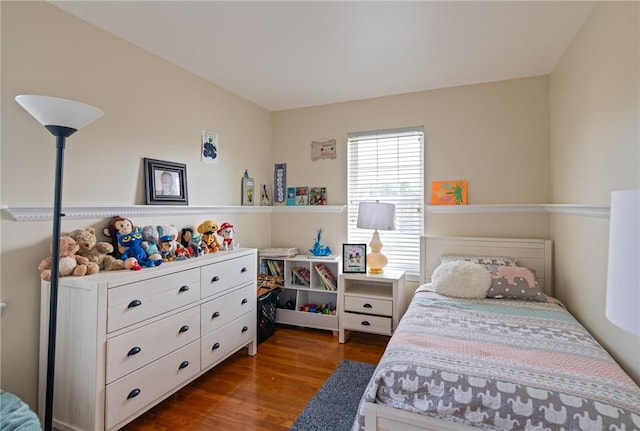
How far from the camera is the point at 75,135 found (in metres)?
1.88

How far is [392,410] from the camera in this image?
4.46ft

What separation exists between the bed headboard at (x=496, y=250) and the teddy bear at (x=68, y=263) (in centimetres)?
260

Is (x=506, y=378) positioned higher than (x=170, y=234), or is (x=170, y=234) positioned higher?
(x=170, y=234)

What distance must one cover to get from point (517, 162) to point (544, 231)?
0.64m

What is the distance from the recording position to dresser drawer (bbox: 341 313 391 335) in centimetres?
283

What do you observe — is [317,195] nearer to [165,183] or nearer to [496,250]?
[165,183]

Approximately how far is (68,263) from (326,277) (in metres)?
2.13

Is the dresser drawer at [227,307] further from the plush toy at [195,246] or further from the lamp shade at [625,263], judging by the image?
the lamp shade at [625,263]

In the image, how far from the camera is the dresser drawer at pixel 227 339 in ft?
7.32

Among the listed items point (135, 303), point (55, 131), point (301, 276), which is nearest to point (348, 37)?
point (55, 131)

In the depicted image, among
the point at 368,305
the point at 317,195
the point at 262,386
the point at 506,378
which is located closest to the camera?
the point at 506,378

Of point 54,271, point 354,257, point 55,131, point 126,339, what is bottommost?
point 126,339


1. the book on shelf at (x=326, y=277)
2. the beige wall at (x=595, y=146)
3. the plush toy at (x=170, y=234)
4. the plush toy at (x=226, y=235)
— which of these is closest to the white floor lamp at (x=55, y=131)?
the plush toy at (x=170, y=234)

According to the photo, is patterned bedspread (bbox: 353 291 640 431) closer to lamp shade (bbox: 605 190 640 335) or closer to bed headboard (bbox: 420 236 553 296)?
lamp shade (bbox: 605 190 640 335)
